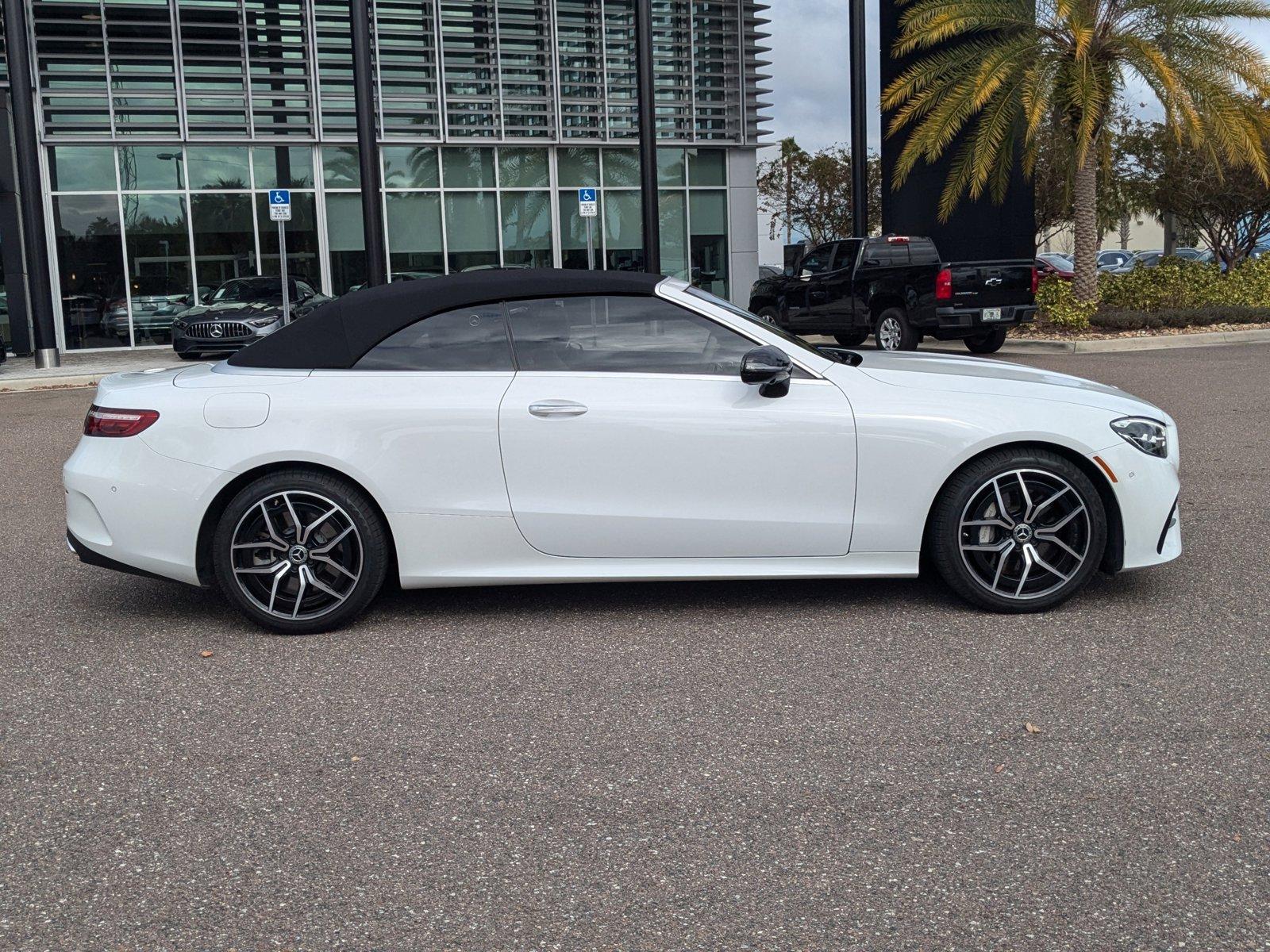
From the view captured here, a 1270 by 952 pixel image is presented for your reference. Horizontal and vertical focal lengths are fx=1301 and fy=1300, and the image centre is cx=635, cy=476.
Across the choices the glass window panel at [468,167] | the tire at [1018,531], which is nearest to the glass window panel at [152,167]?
the glass window panel at [468,167]

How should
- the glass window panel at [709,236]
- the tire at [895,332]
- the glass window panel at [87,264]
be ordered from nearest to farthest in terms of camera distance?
the tire at [895,332], the glass window panel at [87,264], the glass window panel at [709,236]

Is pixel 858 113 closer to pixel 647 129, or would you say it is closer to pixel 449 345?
pixel 647 129

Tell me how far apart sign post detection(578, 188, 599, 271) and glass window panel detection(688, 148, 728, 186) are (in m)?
2.46

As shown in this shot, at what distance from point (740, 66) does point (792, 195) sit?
80.6 feet

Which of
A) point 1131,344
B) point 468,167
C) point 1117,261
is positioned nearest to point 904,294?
point 1131,344

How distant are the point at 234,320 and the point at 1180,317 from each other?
15.9 m

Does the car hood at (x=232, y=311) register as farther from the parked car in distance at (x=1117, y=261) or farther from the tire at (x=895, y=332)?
the parked car in distance at (x=1117, y=261)

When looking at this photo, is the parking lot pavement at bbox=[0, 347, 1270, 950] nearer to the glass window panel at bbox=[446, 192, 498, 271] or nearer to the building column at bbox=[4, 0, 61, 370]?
the building column at bbox=[4, 0, 61, 370]

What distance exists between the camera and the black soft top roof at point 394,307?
5.45 metres

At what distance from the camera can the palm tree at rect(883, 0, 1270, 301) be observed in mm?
20859

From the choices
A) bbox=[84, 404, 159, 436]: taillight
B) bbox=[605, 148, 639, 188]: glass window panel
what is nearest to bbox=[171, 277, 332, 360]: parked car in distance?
bbox=[605, 148, 639, 188]: glass window panel

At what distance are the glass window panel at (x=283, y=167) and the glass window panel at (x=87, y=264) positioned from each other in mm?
2878

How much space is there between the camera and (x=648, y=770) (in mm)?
3809

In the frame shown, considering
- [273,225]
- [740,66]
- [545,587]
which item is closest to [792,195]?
[740,66]
